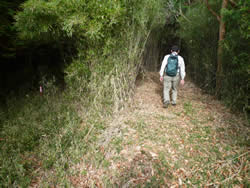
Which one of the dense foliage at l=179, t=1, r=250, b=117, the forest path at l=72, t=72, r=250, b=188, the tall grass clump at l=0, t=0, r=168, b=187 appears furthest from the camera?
the dense foliage at l=179, t=1, r=250, b=117

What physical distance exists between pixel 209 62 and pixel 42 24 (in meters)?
4.41

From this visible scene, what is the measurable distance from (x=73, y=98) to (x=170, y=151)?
253 cm

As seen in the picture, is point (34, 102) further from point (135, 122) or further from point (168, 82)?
point (168, 82)

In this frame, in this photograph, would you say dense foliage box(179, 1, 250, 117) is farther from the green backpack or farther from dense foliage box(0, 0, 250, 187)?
the green backpack

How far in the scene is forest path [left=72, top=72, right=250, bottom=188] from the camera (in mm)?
2020

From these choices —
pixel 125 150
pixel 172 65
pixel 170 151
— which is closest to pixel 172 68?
pixel 172 65

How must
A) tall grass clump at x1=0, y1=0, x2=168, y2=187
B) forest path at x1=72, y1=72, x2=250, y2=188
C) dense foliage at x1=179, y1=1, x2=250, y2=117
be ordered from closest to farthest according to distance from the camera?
1. forest path at x1=72, y1=72, x2=250, y2=188
2. tall grass clump at x1=0, y1=0, x2=168, y2=187
3. dense foliage at x1=179, y1=1, x2=250, y2=117

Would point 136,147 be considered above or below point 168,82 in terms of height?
below

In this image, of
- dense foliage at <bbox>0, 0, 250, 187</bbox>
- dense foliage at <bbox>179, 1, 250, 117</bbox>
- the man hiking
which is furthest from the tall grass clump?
dense foliage at <bbox>179, 1, 250, 117</bbox>

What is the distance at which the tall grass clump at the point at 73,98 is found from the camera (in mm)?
2266

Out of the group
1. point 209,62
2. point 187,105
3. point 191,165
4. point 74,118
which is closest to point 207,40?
point 209,62

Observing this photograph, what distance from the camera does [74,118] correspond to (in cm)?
312

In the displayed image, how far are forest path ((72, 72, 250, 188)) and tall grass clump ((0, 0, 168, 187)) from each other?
344 mm

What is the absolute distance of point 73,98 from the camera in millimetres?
→ 3846
